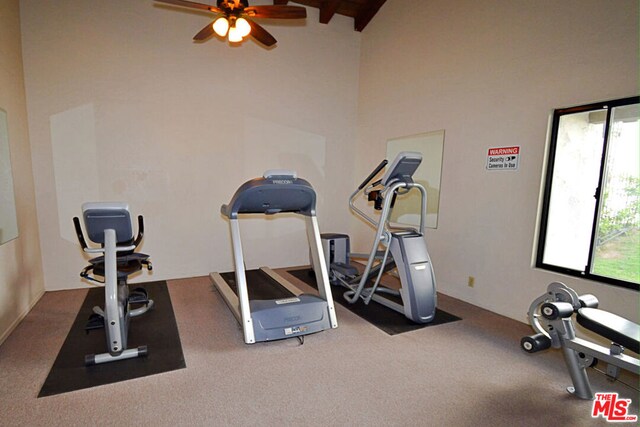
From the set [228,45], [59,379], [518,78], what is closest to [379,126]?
[518,78]

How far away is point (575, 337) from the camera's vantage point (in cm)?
217

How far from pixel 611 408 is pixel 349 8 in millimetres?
5605

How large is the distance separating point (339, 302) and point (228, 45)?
377 centimetres

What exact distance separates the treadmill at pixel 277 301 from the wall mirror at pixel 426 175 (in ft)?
6.17

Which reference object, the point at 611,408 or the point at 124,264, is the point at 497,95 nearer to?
the point at 611,408

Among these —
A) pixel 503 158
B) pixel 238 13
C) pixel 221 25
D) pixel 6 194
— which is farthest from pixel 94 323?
pixel 503 158

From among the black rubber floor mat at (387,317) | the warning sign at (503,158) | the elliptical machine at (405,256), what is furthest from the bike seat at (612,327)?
the warning sign at (503,158)

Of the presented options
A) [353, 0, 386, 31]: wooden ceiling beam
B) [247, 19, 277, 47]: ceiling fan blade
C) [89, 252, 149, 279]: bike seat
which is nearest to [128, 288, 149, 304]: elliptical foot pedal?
[89, 252, 149, 279]: bike seat

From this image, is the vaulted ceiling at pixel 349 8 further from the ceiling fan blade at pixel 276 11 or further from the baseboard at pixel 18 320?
the baseboard at pixel 18 320

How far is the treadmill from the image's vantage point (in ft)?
9.15

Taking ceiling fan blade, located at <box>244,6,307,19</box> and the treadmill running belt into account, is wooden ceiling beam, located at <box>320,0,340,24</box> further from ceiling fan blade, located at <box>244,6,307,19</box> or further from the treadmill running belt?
the treadmill running belt

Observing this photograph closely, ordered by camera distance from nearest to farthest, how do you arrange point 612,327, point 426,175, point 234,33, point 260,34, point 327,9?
point 612,327 < point 234,33 < point 260,34 < point 426,175 < point 327,9

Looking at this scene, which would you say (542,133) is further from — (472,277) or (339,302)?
(339,302)

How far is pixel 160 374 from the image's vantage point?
236 centimetres
